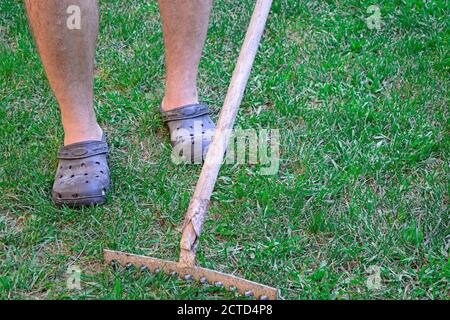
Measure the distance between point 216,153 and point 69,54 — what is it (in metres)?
0.61

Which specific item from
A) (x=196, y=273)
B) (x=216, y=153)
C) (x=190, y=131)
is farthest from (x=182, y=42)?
(x=196, y=273)

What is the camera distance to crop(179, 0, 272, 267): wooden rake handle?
1928mm

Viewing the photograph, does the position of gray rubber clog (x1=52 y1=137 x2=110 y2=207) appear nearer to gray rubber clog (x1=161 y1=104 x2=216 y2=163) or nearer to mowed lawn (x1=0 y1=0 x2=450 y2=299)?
mowed lawn (x1=0 y1=0 x2=450 y2=299)

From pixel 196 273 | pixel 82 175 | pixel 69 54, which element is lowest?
pixel 196 273

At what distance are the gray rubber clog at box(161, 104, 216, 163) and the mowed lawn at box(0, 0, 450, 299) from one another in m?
0.05

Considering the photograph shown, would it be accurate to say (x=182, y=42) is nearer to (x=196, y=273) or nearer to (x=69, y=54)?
(x=69, y=54)

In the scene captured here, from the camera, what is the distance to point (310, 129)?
2.67 m

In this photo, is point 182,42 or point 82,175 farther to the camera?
point 182,42

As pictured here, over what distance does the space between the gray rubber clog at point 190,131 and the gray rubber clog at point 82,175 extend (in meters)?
0.26

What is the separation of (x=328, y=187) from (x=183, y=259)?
26.0 inches

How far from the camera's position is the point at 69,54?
221cm

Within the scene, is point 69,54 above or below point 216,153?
above

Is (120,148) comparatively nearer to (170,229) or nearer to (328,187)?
(170,229)

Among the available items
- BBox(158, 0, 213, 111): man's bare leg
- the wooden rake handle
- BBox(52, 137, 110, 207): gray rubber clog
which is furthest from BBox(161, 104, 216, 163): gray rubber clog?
the wooden rake handle
